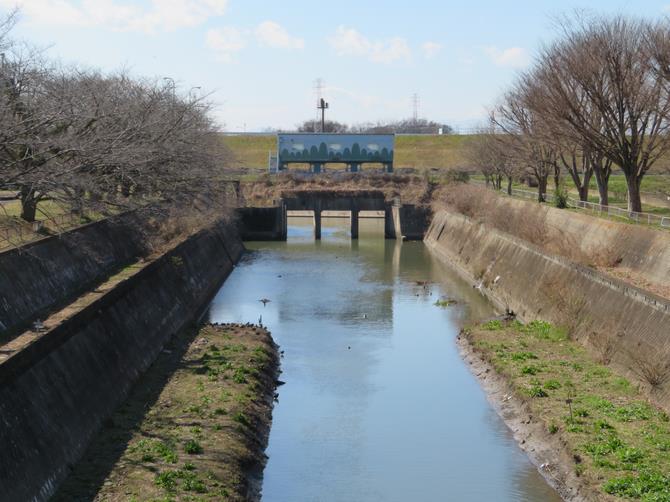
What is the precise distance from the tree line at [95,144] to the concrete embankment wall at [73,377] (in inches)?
141

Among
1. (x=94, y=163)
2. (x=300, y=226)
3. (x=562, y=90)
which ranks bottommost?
(x=300, y=226)

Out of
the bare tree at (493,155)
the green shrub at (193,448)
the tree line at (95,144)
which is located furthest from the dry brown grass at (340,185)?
the green shrub at (193,448)

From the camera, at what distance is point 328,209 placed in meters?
69.4

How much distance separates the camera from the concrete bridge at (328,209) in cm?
6688

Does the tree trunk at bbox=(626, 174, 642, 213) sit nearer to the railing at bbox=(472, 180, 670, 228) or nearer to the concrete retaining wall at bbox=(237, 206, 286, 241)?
the railing at bbox=(472, 180, 670, 228)

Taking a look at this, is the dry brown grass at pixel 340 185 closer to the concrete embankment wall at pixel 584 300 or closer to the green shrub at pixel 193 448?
the concrete embankment wall at pixel 584 300

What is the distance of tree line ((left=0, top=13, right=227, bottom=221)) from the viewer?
22938mm

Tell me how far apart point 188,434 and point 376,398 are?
7.56m

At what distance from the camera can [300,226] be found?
80.6 meters

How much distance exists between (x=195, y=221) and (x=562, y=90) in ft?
67.9

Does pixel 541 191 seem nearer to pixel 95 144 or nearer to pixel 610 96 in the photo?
pixel 610 96

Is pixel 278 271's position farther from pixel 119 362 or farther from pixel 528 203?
pixel 119 362

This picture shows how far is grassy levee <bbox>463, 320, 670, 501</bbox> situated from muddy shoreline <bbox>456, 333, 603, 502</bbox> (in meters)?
0.14

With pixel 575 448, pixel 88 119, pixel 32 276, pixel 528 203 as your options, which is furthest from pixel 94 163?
pixel 528 203
